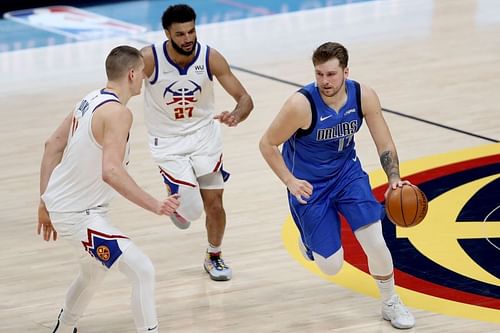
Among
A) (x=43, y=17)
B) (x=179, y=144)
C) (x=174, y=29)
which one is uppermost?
(x=174, y=29)

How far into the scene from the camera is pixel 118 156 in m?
6.24

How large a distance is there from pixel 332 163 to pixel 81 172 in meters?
1.62

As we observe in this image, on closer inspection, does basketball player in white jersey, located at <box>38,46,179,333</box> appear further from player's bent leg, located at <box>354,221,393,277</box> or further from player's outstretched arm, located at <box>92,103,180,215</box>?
player's bent leg, located at <box>354,221,393,277</box>

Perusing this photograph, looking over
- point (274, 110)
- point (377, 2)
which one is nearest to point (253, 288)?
point (274, 110)

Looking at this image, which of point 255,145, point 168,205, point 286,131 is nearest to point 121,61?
point 168,205

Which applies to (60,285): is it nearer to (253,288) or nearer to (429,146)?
(253,288)

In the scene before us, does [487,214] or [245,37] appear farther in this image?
[245,37]

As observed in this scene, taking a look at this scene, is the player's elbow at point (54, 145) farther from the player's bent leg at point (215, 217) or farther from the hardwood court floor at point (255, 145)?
the player's bent leg at point (215, 217)

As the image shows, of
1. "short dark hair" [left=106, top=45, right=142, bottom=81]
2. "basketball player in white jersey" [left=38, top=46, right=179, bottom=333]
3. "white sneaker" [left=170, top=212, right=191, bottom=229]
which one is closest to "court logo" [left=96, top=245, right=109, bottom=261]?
"basketball player in white jersey" [left=38, top=46, right=179, bottom=333]

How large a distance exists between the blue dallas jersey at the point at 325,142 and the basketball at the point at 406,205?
42 centimetres

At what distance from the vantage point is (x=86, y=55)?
14945mm

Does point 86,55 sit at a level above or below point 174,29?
below

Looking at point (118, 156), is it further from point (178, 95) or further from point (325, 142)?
point (178, 95)

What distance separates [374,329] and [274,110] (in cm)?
536
